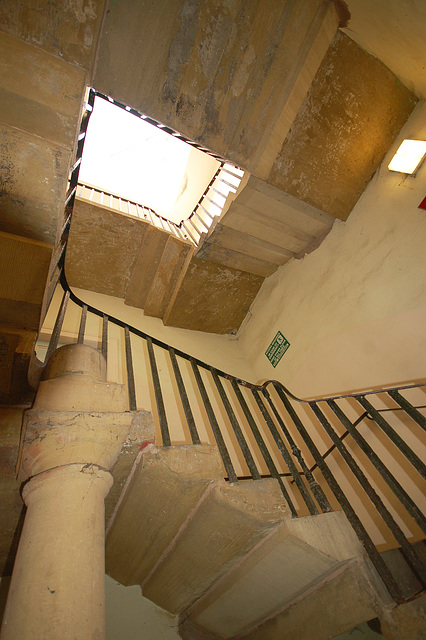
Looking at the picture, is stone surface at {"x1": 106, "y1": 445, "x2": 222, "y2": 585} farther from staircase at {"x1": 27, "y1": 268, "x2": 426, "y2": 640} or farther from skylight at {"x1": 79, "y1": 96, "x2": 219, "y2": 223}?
skylight at {"x1": 79, "y1": 96, "x2": 219, "y2": 223}

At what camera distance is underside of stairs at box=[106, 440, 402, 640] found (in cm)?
185

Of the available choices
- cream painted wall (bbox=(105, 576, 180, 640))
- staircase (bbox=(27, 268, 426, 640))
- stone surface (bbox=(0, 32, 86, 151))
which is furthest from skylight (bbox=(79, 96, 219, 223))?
cream painted wall (bbox=(105, 576, 180, 640))

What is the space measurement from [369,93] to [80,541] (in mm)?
5203

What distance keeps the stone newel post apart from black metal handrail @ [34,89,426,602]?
12.4 inches

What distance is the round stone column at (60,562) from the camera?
115 centimetres

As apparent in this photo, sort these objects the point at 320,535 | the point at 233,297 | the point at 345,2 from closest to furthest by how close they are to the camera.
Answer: the point at 320,535, the point at 345,2, the point at 233,297

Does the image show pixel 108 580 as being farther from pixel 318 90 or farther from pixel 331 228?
pixel 318 90

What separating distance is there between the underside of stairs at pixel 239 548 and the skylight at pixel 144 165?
7285 millimetres

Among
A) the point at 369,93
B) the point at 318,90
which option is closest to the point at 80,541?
the point at 318,90

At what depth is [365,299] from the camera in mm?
3619

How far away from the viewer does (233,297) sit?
18.8 ft

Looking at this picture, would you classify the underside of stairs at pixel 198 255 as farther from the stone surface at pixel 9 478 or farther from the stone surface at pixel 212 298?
the stone surface at pixel 9 478

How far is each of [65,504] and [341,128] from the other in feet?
15.7

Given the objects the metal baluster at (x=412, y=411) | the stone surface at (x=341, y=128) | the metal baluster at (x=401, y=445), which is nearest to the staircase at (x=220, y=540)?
the metal baluster at (x=401, y=445)
